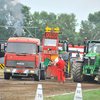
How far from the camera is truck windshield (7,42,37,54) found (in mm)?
20141

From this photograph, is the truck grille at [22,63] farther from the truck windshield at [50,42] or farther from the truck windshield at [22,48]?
the truck windshield at [50,42]

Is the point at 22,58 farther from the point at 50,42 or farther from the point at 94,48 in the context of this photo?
the point at 50,42

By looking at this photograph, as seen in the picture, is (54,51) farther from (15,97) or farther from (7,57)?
(15,97)

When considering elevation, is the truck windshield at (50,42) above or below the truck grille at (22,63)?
above

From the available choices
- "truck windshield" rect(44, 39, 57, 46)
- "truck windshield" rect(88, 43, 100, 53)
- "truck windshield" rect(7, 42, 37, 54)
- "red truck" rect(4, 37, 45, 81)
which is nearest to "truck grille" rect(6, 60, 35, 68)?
"red truck" rect(4, 37, 45, 81)

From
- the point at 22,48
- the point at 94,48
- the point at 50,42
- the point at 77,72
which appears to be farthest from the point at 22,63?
the point at 50,42

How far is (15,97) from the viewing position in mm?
11992

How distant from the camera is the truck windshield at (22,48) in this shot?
20141 millimetres

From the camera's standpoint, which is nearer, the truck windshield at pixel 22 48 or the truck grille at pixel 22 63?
the truck grille at pixel 22 63

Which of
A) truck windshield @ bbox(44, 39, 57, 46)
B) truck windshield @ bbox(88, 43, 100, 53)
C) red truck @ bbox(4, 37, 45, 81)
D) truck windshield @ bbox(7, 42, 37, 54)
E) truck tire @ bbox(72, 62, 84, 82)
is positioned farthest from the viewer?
truck windshield @ bbox(44, 39, 57, 46)

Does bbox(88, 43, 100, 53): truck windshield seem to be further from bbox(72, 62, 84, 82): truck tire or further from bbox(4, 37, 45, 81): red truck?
bbox(4, 37, 45, 81): red truck

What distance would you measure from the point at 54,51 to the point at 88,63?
4.68m

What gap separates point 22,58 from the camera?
2000 cm

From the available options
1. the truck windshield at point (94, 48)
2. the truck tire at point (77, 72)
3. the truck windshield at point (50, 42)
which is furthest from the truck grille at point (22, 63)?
the truck windshield at point (50, 42)
